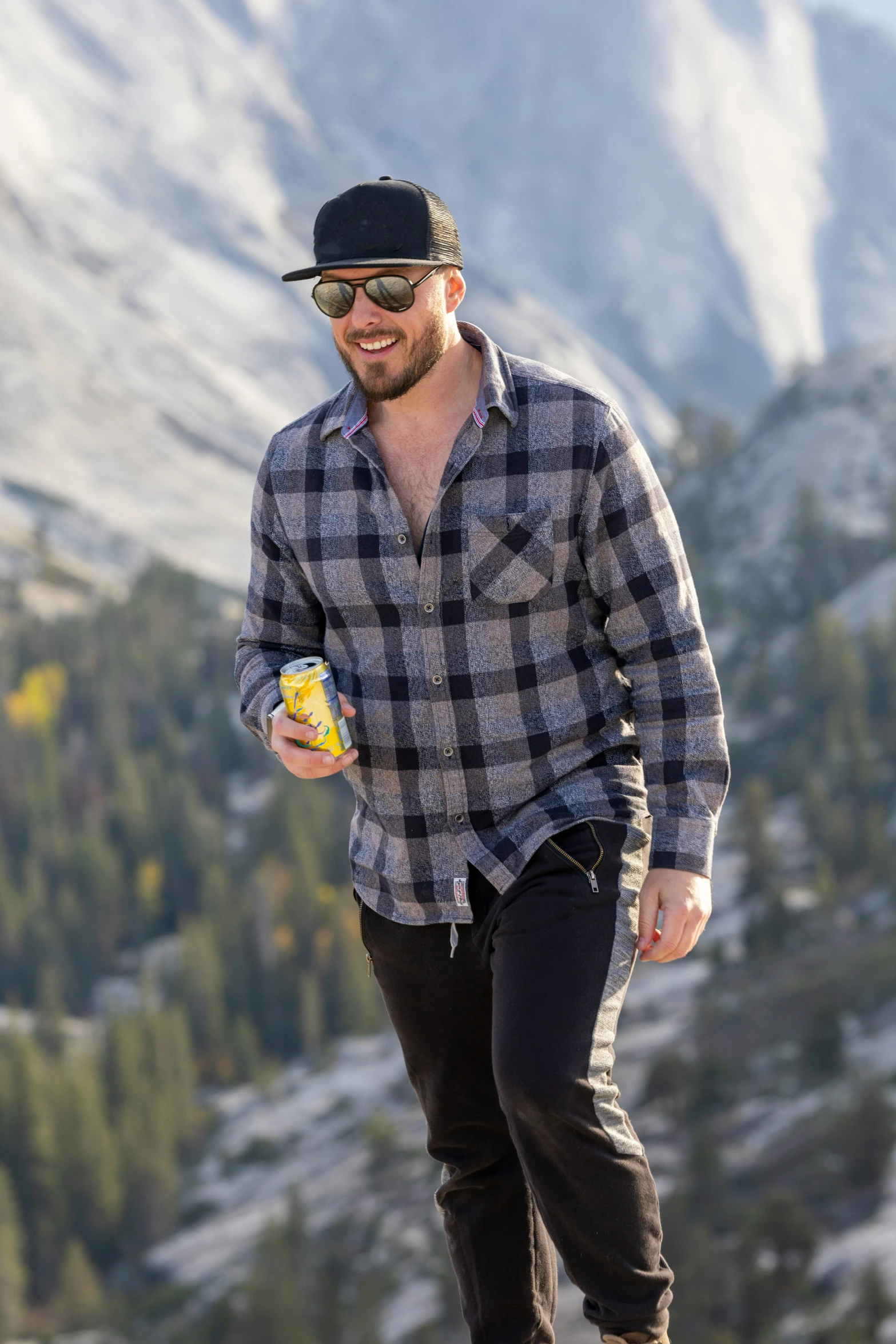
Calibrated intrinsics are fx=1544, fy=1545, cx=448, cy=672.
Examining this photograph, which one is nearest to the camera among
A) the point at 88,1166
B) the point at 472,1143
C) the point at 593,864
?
the point at 593,864

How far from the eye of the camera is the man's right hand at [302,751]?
167 inches

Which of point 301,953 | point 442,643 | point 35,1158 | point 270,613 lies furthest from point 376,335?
point 301,953

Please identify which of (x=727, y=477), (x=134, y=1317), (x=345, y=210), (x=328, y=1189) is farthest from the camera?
(x=727, y=477)

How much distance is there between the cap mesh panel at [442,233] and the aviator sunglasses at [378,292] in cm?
6

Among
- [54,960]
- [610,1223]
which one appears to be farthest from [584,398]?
[54,960]

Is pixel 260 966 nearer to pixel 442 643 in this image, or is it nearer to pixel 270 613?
pixel 270 613

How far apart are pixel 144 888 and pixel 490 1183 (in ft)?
397

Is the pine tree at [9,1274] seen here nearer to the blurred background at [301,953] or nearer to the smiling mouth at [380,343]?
the blurred background at [301,953]

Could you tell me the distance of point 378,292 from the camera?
412cm

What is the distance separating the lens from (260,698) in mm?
4582

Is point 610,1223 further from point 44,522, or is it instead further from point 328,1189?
point 44,522

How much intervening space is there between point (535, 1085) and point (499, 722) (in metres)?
1.01

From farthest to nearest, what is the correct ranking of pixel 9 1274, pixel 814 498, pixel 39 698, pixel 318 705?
pixel 39 698 < pixel 814 498 < pixel 9 1274 < pixel 318 705

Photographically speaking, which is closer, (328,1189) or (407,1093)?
(328,1189)
